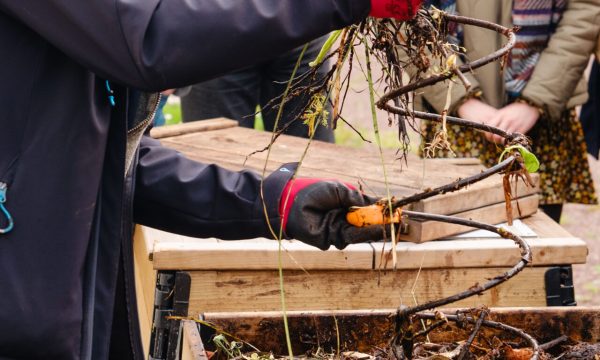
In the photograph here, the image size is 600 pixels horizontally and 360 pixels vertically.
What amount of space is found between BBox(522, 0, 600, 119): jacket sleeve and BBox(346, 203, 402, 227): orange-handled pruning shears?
71.6 inches

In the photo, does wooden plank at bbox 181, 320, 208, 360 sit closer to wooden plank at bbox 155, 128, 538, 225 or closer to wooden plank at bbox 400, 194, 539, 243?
wooden plank at bbox 155, 128, 538, 225

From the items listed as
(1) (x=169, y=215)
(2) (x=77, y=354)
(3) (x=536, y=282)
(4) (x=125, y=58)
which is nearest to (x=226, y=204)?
(1) (x=169, y=215)

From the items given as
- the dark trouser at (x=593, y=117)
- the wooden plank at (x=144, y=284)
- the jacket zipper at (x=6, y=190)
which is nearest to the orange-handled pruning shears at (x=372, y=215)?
the jacket zipper at (x=6, y=190)

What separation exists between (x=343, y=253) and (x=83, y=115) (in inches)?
40.0

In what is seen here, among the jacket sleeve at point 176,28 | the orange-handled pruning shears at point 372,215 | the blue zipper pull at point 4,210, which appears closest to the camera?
the jacket sleeve at point 176,28

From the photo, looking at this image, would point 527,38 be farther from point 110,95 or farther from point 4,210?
point 4,210

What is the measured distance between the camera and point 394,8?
1.65 m

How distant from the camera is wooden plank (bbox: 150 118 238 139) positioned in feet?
12.0

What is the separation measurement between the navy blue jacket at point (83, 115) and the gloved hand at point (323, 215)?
0.06 metres

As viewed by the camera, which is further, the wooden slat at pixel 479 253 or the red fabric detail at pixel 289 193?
the wooden slat at pixel 479 253

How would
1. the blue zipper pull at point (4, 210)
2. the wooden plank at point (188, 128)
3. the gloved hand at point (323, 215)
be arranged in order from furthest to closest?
the wooden plank at point (188, 128)
the gloved hand at point (323, 215)
the blue zipper pull at point (4, 210)

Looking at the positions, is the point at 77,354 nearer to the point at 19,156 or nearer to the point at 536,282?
the point at 19,156

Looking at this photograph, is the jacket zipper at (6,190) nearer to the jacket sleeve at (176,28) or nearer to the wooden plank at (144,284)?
the jacket sleeve at (176,28)

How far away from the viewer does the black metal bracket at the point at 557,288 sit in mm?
2725
